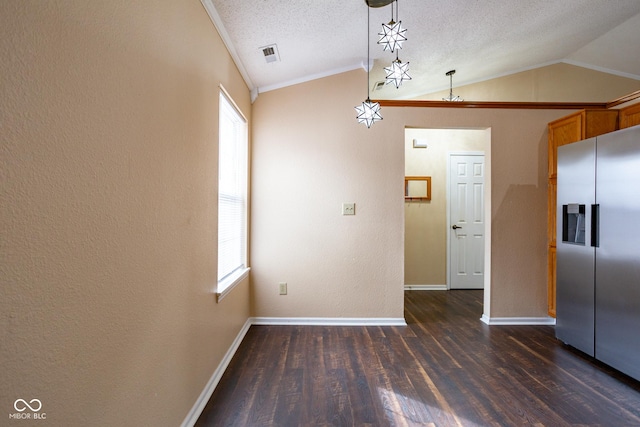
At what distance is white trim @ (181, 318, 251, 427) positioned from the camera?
1.65 meters

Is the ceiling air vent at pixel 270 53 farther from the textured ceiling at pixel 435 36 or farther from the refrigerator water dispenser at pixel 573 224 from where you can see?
the refrigerator water dispenser at pixel 573 224

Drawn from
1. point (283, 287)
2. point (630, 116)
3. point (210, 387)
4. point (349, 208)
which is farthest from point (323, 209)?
point (630, 116)

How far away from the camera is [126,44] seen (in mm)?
1086

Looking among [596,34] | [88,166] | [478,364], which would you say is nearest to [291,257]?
[478,364]

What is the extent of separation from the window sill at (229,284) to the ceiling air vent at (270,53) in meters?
1.96

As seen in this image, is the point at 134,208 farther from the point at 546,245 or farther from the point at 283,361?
the point at 546,245

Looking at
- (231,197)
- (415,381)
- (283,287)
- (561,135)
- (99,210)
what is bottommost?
(415,381)

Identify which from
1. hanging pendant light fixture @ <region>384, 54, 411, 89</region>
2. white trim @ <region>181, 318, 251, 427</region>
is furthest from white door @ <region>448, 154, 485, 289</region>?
white trim @ <region>181, 318, 251, 427</region>

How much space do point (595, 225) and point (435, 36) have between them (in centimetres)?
212

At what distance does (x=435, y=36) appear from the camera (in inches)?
110

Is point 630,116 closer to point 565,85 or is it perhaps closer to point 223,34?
point 565,85

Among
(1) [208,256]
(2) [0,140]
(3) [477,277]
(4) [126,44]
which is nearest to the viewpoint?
(2) [0,140]

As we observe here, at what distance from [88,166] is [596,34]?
4.79 metres

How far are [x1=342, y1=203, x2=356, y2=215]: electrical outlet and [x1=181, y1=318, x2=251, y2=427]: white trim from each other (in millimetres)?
1593
